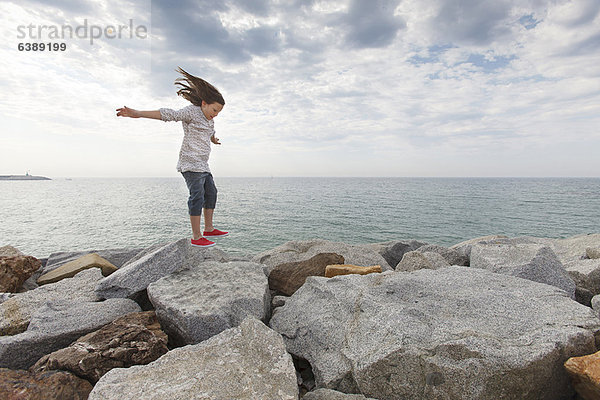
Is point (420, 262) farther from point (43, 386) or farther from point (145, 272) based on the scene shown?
point (43, 386)

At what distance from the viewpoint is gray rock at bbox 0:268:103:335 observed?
165 inches

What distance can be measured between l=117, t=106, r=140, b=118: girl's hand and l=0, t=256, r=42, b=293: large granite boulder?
13.2ft

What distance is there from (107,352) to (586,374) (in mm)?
4467

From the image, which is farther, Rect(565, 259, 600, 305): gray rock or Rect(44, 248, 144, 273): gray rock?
Rect(44, 248, 144, 273): gray rock

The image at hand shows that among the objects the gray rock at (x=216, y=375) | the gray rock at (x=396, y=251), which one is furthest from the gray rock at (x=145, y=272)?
the gray rock at (x=396, y=251)

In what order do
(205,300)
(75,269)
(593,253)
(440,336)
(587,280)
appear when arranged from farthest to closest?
(593,253) < (75,269) < (587,280) < (205,300) < (440,336)

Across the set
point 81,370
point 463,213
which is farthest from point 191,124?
point 463,213

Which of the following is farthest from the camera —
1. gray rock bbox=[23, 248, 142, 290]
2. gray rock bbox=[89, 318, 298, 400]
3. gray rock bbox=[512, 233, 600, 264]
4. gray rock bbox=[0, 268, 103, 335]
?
gray rock bbox=[23, 248, 142, 290]

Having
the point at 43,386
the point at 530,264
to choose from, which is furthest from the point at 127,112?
the point at 530,264

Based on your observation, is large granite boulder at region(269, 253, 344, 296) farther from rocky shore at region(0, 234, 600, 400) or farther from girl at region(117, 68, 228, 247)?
girl at region(117, 68, 228, 247)

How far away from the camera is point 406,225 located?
3288cm

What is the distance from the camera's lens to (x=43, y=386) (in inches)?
110

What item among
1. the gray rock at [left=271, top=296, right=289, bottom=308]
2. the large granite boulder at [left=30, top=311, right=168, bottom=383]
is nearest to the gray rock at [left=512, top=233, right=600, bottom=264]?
the gray rock at [left=271, top=296, right=289, bottom=308]

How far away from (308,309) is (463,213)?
4585 cm
